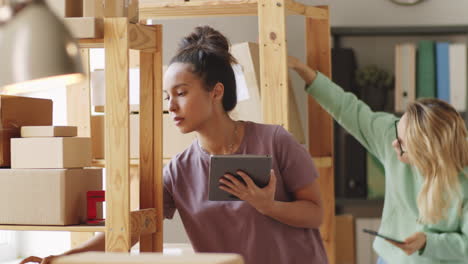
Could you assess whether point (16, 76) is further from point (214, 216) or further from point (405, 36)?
point (405, 36)

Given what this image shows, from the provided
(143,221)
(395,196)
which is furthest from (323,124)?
(143,221)

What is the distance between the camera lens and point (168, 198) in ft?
6.87

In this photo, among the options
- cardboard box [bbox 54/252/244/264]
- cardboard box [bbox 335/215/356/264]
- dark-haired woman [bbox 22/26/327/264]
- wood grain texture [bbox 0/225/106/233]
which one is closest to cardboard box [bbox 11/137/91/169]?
wood grain texture [bbox 0/225/106/233]

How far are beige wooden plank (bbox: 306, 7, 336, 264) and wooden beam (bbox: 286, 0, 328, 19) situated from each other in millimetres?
35

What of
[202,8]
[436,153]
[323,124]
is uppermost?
[202,8]

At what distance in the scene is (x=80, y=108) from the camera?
301 centimetres

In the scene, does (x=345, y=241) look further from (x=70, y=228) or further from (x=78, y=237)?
(x=70, y=228)

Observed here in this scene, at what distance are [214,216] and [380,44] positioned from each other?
6.32ft

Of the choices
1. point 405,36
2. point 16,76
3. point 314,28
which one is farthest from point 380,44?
point 16,76

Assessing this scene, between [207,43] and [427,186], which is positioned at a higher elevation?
[207,43]

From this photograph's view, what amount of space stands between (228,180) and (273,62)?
69 cm

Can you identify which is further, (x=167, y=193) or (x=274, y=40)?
(x=274, y=40)

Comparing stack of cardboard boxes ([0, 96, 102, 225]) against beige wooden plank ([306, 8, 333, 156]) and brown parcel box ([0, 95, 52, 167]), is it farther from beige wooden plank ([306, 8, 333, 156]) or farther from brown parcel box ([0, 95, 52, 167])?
beige wooden plank ([306, 8, 333, 156])

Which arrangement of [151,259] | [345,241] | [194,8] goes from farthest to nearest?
[345,241] → [194,8] → [151,259]
